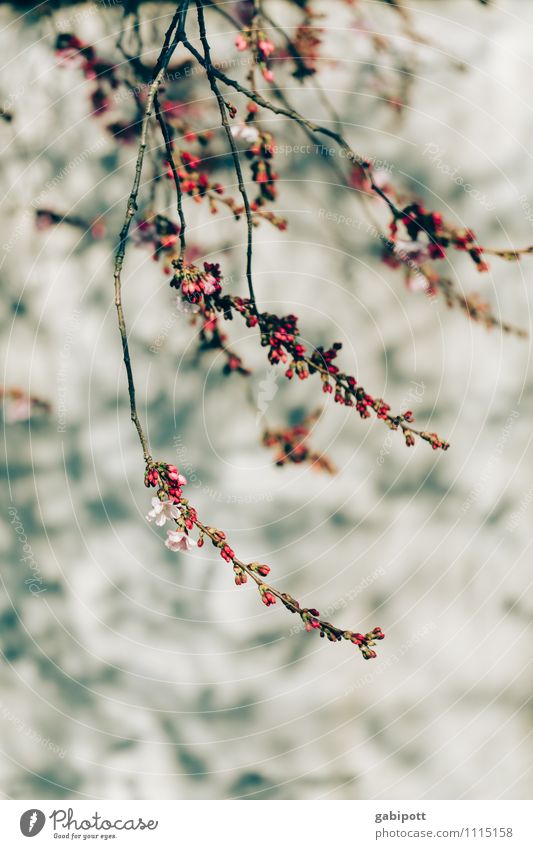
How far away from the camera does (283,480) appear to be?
3.59ft

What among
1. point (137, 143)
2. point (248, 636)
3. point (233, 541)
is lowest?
point (248, 636)

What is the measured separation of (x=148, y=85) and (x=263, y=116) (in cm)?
18

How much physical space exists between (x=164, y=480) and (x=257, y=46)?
68 centimetres

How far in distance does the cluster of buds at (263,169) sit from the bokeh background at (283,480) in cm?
3

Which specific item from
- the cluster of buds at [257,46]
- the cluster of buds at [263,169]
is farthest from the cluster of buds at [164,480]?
the cluster of buds at [257,46]

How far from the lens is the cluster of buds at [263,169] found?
1.02 meters

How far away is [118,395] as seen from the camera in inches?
42.6

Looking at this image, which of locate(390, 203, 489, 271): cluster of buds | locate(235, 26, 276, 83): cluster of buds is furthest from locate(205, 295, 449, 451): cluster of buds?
locate(235, 26, 276, 83): cluster of buds

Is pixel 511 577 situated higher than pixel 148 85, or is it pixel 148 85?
pixel 148 85

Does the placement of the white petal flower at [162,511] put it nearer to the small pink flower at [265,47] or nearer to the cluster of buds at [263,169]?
the cluster of buds at [263,169]

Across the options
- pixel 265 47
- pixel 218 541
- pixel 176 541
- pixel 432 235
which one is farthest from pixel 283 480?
pixel 265 47
